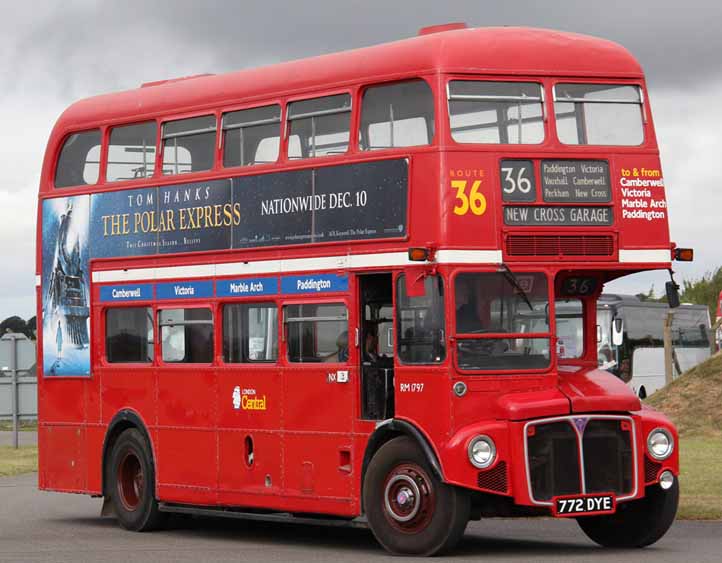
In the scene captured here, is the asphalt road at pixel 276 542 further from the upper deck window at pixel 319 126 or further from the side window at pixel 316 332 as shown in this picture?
the upper deck window at pixel 319 126

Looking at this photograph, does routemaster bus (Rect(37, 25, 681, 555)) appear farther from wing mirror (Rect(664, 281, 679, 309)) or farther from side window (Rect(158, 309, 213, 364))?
wing mirror (Rect(664, 281, 679, 309))

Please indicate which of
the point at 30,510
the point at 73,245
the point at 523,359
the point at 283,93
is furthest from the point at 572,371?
the point at 30,510

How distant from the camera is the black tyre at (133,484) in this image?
19.7 meters

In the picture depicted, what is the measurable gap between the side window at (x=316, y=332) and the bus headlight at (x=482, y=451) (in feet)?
7.00

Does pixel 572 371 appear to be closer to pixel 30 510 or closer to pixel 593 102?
pixel 593 102

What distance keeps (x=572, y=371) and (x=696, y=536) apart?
2254 millimetres

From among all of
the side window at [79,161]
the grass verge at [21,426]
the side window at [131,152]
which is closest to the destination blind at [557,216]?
the side window at [131,152]

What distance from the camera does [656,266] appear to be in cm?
1639

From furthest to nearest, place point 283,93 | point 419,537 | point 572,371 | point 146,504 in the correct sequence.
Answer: point 146,504 → point 283,93 → point 572,371 → point 419,537

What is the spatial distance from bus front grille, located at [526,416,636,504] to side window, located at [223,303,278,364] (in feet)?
11.5

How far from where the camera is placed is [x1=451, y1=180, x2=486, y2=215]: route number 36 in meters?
15.9

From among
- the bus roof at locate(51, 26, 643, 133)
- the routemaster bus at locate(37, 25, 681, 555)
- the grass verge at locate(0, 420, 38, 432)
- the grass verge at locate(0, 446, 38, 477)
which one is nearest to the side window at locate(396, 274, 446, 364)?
the routemaster bus at locate(37, 25, 681, 555)

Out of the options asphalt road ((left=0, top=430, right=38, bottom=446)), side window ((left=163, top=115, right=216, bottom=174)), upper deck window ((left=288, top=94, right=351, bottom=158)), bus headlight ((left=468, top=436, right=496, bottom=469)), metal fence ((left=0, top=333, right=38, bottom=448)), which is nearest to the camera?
bus headlight ((left=468, top=436, right=496, bottom=469))

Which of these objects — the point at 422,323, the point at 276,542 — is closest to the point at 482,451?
the point at 422,323
